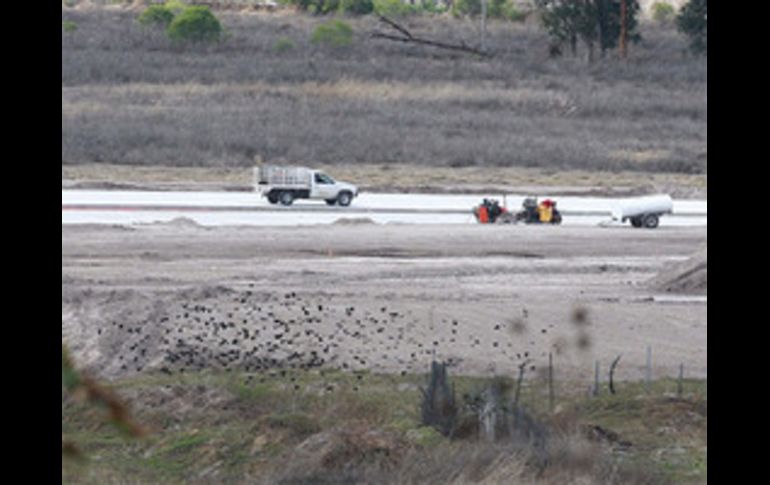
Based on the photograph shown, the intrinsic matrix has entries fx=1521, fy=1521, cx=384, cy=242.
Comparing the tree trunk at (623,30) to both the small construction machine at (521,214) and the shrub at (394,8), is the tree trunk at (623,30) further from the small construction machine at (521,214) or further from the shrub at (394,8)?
the small construction machine at (521,214)

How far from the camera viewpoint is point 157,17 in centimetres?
8850

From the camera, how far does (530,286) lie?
29.0 m

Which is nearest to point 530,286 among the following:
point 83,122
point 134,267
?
point 134,267

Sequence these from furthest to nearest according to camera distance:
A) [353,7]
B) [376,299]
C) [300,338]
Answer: [353,7] → [376,299] → [300,338]

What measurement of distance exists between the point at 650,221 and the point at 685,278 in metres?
12.4

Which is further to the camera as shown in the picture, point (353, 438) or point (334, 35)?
point (334, 35)

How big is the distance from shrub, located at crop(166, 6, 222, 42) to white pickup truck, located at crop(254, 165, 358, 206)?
3810cm

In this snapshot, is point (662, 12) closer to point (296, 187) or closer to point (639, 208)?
point (296, 187)

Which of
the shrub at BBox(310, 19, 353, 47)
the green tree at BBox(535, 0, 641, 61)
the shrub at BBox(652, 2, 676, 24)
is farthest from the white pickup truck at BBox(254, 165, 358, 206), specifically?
the shrub at BBox(652, 2, 676, 24)

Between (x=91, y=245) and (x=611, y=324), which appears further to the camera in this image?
(x=91, y=245)

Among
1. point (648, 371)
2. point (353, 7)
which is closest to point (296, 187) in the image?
point (648, 371)
